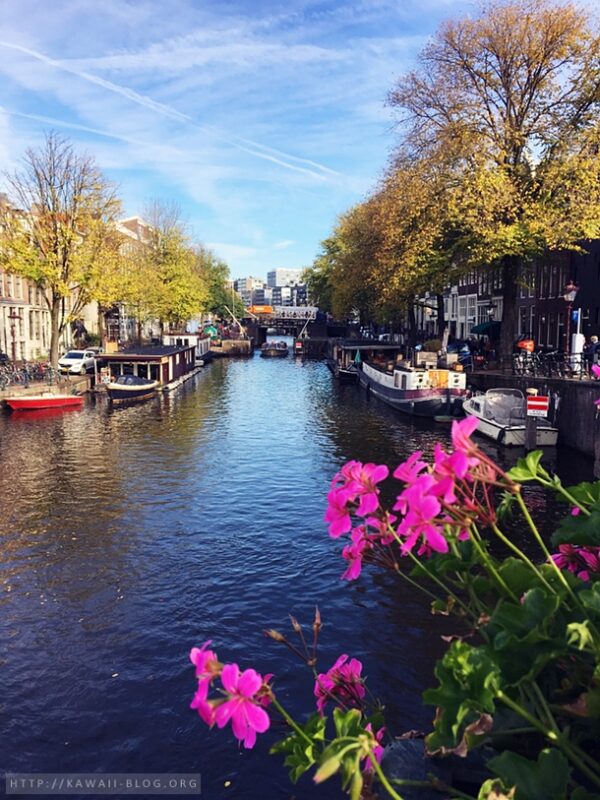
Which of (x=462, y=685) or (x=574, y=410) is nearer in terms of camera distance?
(x=462, y=685)

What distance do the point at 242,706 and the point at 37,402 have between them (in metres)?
34.1

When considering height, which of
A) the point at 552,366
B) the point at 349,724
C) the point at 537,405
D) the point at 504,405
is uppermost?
the point at 349,724

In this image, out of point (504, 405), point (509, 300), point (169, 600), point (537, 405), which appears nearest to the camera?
A: point (169, 600)

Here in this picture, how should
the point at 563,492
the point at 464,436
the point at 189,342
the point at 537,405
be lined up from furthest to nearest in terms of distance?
the point at 189,342, the point at 537,405, the point at 563,492, the point at 464,436

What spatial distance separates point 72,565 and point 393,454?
1436 cm

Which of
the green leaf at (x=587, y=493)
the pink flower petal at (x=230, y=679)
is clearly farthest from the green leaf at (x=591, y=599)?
the pink flower petal at (x=230, y=679)

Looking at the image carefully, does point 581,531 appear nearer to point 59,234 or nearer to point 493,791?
point 493,791

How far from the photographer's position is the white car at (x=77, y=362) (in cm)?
4609

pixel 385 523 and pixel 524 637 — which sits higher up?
pixel 385 523

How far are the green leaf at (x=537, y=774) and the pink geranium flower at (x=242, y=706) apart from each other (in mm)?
829

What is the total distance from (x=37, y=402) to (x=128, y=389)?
248 inches

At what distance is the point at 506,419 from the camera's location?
2748 cm

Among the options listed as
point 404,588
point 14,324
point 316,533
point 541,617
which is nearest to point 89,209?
point 14,324

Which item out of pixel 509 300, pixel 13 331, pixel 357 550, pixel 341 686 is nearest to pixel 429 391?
pixel 509 300
